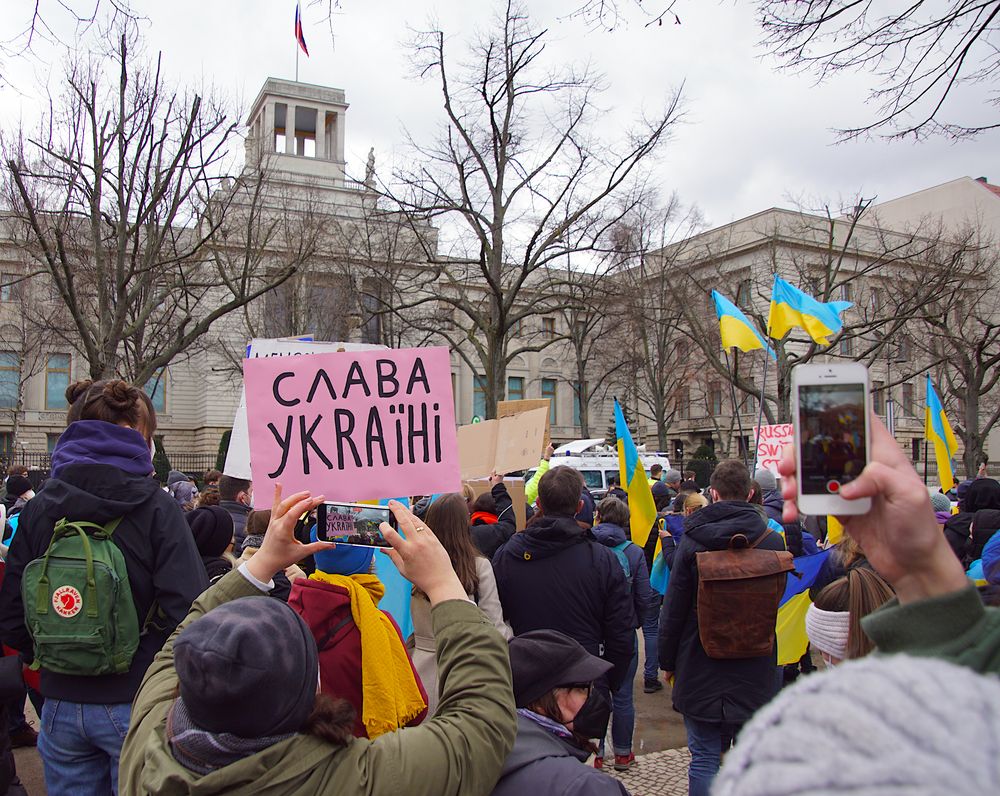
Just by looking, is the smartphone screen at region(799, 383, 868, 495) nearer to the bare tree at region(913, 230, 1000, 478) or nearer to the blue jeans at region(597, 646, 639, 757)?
the blue jeans at region(597, 646, 639, 757)

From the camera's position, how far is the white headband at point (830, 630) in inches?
114

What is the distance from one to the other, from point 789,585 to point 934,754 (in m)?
4.13

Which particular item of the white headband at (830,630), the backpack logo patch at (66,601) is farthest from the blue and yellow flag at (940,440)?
the backpack logo patch at (66,601)

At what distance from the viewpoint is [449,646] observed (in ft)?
6.16

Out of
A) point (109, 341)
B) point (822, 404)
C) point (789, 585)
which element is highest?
point (109, 341)

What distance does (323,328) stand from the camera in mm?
30688

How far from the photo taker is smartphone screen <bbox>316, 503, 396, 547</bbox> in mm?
2684

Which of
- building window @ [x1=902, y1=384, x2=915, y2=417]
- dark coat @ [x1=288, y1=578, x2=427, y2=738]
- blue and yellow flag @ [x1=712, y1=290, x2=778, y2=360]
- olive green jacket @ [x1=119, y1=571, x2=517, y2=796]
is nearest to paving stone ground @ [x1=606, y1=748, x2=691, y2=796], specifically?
dark coat @ [x1=288, y1=578, x2=427, y2=738]

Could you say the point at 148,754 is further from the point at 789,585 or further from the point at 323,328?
the point at 323,328

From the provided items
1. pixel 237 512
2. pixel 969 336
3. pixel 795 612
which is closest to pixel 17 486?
pixel 237 512

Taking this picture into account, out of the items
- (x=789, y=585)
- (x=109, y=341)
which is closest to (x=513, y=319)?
(x=109, y=341)

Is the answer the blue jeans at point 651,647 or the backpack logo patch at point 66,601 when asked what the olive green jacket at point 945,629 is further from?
the blue jeans at point 651,647

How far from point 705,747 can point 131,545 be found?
9.84 ft

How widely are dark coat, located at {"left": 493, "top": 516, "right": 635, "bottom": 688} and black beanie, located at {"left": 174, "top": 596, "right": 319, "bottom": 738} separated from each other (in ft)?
9.66
